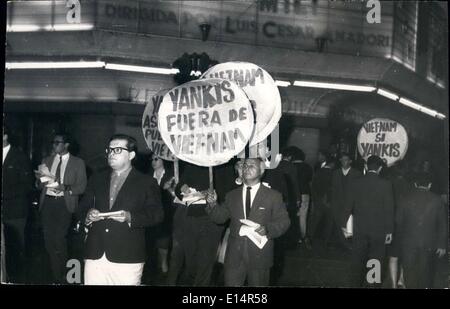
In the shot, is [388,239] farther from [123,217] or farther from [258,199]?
[123,217]

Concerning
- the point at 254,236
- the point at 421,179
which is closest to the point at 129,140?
the point at 254,236

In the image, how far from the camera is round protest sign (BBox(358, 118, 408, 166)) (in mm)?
5348

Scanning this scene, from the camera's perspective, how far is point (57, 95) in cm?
520

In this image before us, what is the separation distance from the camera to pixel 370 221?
5.25 meters

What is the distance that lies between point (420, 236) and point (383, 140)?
933 millimetres

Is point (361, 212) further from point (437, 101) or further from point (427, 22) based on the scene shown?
point (427, 22)

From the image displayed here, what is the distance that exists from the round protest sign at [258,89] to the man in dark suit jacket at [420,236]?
1424mm

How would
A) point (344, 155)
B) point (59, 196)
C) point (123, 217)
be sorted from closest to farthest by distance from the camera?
point (123, 217)
point (59, 196)
point (344, 155)

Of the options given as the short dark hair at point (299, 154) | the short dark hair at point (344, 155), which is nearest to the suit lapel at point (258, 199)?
the short dark hair at point (299, 154)

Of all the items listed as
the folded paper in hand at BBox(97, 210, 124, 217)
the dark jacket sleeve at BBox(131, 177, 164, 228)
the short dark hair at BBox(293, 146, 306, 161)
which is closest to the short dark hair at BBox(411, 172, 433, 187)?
the short dark hair at BBox(293, 146, 306, 161)

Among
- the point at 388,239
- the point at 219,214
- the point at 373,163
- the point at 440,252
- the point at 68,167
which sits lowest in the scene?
the point at 440,252

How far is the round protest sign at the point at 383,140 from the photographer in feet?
17.5

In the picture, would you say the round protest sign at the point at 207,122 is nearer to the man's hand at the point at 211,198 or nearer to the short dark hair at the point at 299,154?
the man's hand at the point at 211,198
